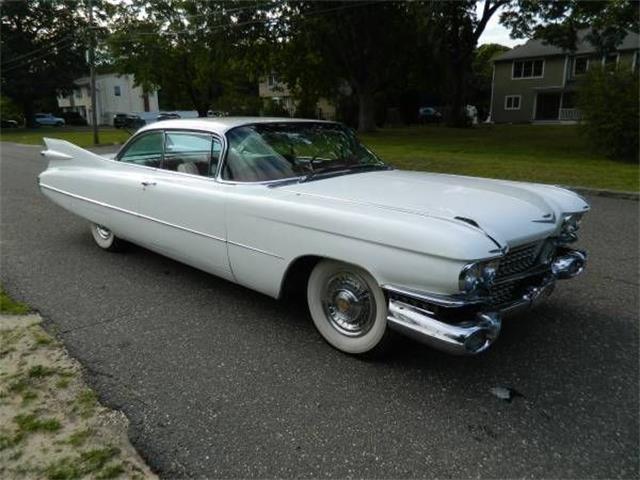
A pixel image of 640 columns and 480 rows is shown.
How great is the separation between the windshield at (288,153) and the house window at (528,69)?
45.2 meters

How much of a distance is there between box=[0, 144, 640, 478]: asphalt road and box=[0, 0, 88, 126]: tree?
49.7 m

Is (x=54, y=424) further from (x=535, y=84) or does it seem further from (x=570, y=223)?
(x=535, y=84)

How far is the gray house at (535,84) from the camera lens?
137 ft

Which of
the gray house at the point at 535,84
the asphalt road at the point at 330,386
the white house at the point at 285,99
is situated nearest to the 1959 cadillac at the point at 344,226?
the asphalt road at the point at 330,386

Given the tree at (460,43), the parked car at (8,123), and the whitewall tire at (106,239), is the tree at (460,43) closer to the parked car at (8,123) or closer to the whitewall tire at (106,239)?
the whitewall tire at (106,239)

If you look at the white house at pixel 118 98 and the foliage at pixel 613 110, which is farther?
the white house at pixel 118 98

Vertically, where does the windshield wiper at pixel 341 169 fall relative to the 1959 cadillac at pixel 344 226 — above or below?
above

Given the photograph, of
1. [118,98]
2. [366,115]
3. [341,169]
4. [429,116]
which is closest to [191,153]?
[341,169]

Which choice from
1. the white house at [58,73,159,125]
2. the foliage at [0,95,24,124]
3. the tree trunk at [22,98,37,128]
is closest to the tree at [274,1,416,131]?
the tree trunk at [22,98,37,128]

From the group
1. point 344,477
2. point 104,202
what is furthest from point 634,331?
point 104,202

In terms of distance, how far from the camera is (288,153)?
398 cm

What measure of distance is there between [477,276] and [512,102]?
47.5 m

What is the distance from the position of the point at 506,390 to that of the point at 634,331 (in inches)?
53.2

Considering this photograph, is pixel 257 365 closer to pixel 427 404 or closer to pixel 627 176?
pixel 427 404
